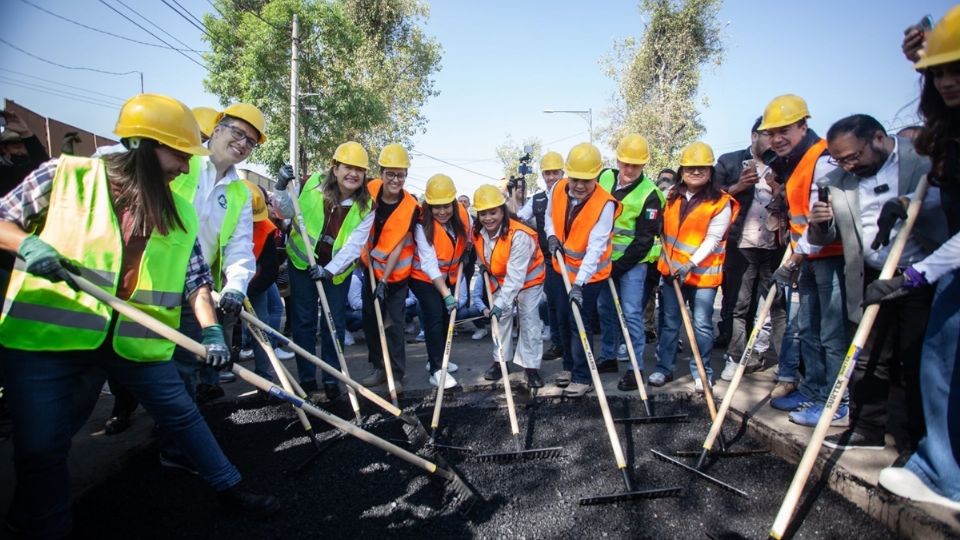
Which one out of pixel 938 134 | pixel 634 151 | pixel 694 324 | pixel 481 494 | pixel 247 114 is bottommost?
pixel 481 494

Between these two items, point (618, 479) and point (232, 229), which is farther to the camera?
point (232, 229)

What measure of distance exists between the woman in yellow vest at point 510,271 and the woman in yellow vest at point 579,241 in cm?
20

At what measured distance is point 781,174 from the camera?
3.66 m

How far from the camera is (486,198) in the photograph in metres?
4.11

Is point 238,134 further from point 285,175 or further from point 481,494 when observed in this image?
point 481,494

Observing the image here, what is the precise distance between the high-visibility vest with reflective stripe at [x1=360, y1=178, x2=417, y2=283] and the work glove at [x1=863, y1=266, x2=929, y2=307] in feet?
10.6

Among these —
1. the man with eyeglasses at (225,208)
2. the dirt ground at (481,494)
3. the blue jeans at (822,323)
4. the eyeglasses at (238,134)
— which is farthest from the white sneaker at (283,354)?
the blue jeans at (822,323)

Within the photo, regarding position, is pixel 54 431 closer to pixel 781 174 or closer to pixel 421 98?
pixel 781 174

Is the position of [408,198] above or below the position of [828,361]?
above

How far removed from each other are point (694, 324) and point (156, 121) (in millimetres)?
3912

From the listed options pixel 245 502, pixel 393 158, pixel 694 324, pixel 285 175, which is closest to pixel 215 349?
pixel 245 502

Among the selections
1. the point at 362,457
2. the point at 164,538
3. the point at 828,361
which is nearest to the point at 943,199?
the point at 828,361

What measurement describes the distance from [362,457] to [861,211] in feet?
11.0

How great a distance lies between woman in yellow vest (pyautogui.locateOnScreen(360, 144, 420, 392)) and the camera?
4273 mm
